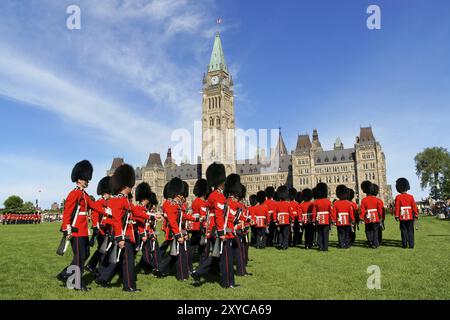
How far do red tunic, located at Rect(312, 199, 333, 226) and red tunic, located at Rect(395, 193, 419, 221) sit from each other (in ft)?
9.29

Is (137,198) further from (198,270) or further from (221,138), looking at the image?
(221,138)

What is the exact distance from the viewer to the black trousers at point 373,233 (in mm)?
15641

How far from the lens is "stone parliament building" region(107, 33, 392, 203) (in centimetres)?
9800

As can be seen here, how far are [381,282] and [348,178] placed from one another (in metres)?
96.3

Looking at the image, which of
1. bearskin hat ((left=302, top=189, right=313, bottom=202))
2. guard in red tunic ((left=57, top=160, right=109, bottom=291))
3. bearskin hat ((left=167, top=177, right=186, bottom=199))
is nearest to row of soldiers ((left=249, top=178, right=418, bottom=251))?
bearskin hat ((left=302, top=189, right=313, bottom=202))

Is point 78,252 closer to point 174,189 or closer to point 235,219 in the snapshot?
point 174,189

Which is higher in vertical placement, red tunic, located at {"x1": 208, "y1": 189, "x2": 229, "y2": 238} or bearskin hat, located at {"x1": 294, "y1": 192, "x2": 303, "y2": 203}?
bearskin hat, located at {"x1": 294, "y1": 192, "x2": 303, "y2": 203}

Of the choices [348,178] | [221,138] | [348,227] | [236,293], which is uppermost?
[221,138]

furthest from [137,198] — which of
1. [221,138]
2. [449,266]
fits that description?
[221,138]

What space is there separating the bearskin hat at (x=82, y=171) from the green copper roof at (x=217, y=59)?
393 feet

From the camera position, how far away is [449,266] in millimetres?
10500

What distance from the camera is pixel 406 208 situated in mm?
15453

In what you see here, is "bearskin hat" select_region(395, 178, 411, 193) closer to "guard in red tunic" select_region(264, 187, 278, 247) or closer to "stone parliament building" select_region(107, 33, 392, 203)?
"guard in red tunic" select_region(264, 187, 278, 247)

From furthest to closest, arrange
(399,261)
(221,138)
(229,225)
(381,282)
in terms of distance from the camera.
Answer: (221,138)
(399,261)
(229,225)
(381,282)
